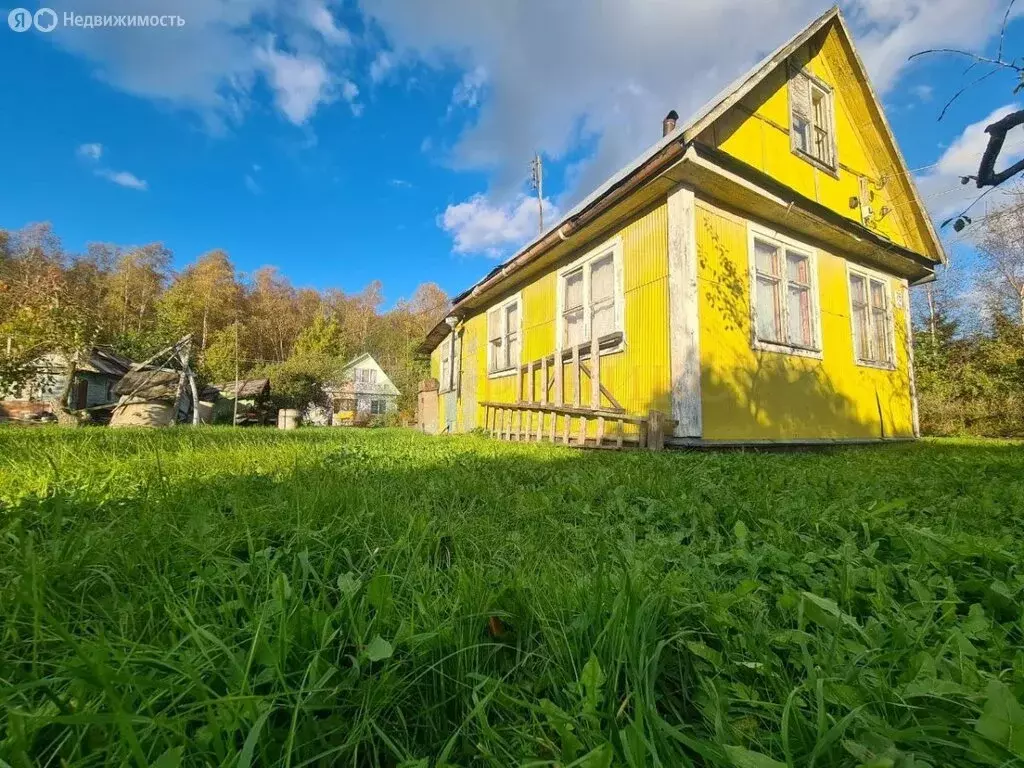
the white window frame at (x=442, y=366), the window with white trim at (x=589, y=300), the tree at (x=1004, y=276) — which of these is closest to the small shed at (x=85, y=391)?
the white window frame at (x=442, y=366)

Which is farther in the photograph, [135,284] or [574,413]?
[135,284]

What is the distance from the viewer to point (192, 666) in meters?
0.80

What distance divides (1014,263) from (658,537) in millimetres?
23316

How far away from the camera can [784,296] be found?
711 cm

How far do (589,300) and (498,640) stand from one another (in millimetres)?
7118

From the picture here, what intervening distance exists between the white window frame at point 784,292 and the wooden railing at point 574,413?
6.65ft

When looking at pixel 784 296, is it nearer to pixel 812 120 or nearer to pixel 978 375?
pixel 812 120

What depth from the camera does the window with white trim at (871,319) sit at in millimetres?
8328

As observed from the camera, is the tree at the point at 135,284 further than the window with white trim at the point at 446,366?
Yes

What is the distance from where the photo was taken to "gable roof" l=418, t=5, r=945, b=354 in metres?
5.57

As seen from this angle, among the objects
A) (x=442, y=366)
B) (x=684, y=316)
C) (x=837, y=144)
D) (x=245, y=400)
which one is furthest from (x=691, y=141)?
(x=245, y=400)

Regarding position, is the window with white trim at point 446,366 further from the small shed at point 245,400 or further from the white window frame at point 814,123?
the small shed at point 245,400

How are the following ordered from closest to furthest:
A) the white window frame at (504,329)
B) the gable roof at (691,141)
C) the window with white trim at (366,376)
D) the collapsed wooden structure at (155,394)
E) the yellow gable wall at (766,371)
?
the gable roof at (691,141) < the yellow gable wall at (766,371) < the white window frame at (504,329) < the collapsed wooden structure at (155,394) < the window with white trim at (366,376)

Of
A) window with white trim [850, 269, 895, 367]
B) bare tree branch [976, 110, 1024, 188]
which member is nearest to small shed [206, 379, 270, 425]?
window with white trim [850, 269, 895, 367]
